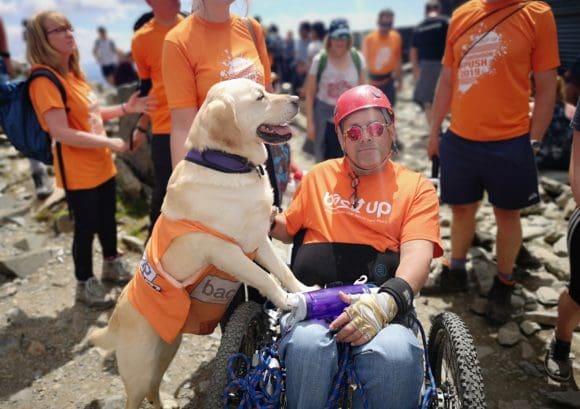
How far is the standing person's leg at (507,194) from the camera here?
2.94m

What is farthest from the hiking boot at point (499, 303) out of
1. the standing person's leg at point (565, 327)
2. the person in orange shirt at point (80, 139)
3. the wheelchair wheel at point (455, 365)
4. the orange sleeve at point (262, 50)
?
the person in orange shirt at point (80, 139)

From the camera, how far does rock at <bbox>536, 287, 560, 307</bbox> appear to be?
3392 millimetres

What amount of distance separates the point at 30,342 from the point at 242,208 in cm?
243

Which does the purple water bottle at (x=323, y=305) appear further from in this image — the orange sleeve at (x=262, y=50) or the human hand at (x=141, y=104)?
the human hand at (x=141, y=104)

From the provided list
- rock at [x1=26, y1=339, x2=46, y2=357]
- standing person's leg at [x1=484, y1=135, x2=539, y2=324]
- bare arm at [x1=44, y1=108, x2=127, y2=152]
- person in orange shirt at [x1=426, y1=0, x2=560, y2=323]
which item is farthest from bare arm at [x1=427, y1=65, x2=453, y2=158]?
rock at [x1=26, y1=339, x2=46, y2=357]

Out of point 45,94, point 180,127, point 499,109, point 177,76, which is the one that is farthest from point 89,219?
point 499,109

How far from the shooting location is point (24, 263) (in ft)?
14.0

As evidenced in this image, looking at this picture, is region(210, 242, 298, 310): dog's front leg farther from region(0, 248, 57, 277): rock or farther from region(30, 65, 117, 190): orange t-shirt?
region(0, 248, 57, 277): rock

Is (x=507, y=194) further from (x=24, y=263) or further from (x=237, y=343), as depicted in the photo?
(x=24, y=263)

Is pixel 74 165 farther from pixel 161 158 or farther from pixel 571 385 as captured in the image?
pixel 571 385

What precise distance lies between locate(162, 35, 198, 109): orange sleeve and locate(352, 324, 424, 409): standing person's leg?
5.18ft

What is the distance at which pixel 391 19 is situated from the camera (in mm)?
7492

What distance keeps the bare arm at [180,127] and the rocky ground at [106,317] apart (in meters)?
1.51

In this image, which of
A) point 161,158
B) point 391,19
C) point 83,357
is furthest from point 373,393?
point 391,19
